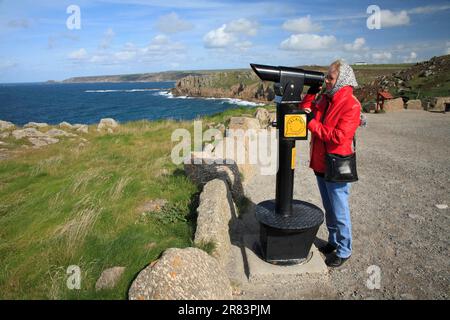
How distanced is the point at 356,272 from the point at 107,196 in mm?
4206

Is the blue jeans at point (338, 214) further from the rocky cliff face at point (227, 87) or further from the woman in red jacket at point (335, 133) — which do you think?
the rocky cliff face at point (227, 87)

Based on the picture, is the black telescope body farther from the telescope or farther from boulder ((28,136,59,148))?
boulder ((28,136,59,148))

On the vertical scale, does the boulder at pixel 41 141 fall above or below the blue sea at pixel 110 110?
below

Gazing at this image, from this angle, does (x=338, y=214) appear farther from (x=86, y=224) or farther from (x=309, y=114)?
(x=86, y=224)

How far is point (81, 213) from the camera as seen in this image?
4.87 meters

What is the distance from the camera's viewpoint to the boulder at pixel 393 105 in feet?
61.4

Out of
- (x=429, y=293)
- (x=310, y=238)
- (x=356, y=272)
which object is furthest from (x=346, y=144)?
(x=429, y=293)

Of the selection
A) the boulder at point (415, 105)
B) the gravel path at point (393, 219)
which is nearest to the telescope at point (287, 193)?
the gravel path at point (393, 219)

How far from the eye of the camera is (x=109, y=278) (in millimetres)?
3486

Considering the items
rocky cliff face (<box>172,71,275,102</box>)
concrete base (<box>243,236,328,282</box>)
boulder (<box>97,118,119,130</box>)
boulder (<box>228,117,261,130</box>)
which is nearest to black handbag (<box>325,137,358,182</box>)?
concrete base (<box>243,236,328,282</box>)

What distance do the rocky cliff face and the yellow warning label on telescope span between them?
8339 centimetres

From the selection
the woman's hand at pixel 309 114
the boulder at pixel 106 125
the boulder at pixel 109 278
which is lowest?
the boulder at pixel 109 278

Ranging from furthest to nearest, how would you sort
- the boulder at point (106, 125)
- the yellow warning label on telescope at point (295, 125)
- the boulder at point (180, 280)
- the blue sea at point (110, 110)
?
the blue sea at point (110, 110)
the boulder at point (106, 125)
the yellow warning label on telescope at point (295, 125)
the boulder at point (180, 280)

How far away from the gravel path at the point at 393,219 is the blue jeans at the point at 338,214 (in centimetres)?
29
